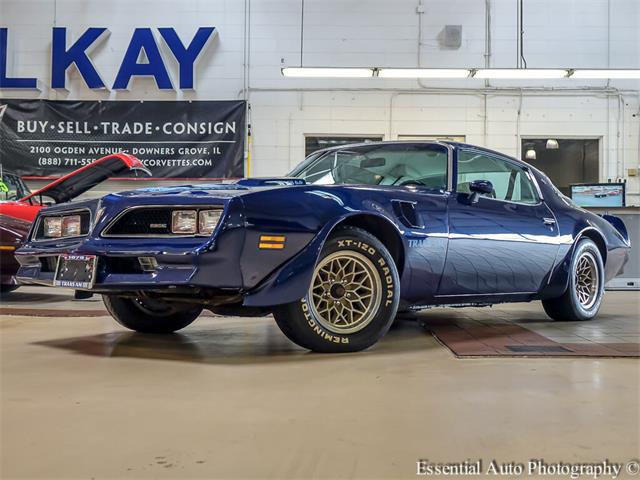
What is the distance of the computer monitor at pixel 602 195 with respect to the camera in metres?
9.02

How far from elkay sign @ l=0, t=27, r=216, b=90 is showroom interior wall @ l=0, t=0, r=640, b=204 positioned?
0.51 ft

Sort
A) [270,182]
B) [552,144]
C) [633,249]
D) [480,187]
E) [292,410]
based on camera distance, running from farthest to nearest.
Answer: [552,144]
[633,249]
[480,187]
[270,182]
[292,410]

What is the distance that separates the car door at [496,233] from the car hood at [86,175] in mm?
3566

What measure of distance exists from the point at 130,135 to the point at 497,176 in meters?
8.22

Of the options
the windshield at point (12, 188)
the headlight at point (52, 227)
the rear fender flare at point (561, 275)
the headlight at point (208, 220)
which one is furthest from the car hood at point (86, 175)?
the rear fender flare at point (561, 275)

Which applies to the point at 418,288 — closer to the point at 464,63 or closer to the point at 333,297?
the point at 333,297

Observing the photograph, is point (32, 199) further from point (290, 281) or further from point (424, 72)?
point (424, 72)

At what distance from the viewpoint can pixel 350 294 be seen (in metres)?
2.95

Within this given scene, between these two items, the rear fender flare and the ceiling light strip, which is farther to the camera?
the ceiling light strip

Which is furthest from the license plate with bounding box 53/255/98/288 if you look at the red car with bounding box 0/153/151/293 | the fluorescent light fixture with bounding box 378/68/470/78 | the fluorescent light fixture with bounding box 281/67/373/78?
the fluorescent light fixture with bounding box 378/68/470/78

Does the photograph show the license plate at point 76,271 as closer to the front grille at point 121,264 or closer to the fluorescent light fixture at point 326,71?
the front grille at point 121,264

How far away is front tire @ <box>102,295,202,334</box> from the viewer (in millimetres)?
3660

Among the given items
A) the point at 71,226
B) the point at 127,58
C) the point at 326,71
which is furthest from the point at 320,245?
the point at 127,58

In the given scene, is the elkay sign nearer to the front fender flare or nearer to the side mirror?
the side mirror
